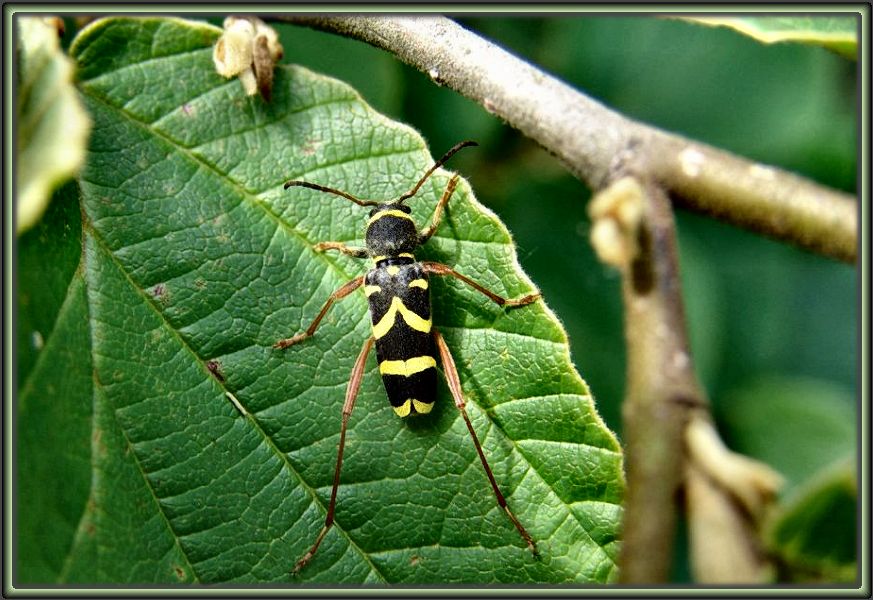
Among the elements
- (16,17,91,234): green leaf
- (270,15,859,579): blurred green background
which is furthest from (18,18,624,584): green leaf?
(270,15,859,579): blurred green background

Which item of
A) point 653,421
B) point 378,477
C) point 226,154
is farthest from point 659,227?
point 226,154

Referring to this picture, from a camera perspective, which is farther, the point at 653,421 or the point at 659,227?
the point at 659,227

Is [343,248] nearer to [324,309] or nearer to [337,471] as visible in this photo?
[324,309]

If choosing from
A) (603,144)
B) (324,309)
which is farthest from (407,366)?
(603,144)

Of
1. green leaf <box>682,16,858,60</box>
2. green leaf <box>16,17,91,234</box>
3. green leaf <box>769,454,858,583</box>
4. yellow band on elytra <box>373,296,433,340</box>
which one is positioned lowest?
green leaf <box>769,454,858,583</box>

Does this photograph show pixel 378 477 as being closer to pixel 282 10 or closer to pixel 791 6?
pixel 282 10

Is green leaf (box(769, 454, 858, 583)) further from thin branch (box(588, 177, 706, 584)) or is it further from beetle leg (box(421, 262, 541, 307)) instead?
beetle leg (box(421, 262, 541, 307))
